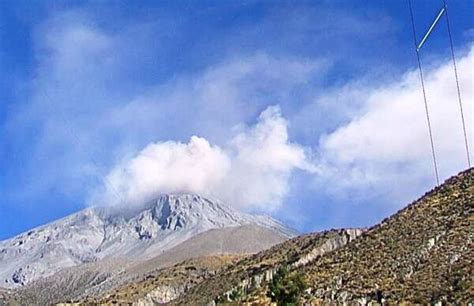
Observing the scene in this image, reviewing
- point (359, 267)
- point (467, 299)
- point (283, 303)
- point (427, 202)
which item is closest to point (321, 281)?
point (359, 267)

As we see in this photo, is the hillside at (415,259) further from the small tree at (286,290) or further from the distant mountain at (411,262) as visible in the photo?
the small tree at (286,290)

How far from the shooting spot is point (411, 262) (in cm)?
14738

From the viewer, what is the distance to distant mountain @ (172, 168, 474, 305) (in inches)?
5054

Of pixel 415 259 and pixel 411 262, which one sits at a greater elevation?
pixel 415 259

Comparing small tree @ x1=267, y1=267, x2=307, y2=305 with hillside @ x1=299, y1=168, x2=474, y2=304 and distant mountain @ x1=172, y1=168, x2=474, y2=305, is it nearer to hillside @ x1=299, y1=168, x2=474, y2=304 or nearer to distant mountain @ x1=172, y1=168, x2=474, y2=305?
distant mountain @ x1=172, y1=168, x2=474, y2=305

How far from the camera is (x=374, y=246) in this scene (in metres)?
172

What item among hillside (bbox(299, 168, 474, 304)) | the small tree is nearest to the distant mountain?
hillside (bbox(299, 168, 474, 304))

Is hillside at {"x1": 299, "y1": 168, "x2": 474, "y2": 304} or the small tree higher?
hillside at {"x1": 299, "y1": 168, "x2": 474, "y2": 304}

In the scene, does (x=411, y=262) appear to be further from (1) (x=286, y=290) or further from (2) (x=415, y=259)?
(1) (x=286, y=290)

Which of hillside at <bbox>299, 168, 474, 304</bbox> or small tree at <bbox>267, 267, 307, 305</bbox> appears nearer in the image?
small tree at <bbox>267, 267, 307, 305</bbox>

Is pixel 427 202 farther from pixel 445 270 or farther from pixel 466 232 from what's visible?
pixel 445 270

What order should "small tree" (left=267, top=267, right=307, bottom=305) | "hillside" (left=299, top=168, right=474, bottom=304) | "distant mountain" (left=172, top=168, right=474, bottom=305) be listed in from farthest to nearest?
"hillside" (left=299, top=168, right=474, bottom=304), "distant mountain" (left=172, top=168, right=474, bottom=305), "small tree" (left=267, top=267, right=307, bottom=305)

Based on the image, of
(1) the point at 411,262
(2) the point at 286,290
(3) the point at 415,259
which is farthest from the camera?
(3) the point at 415,259

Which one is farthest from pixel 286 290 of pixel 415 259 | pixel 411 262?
pixel 415 259
